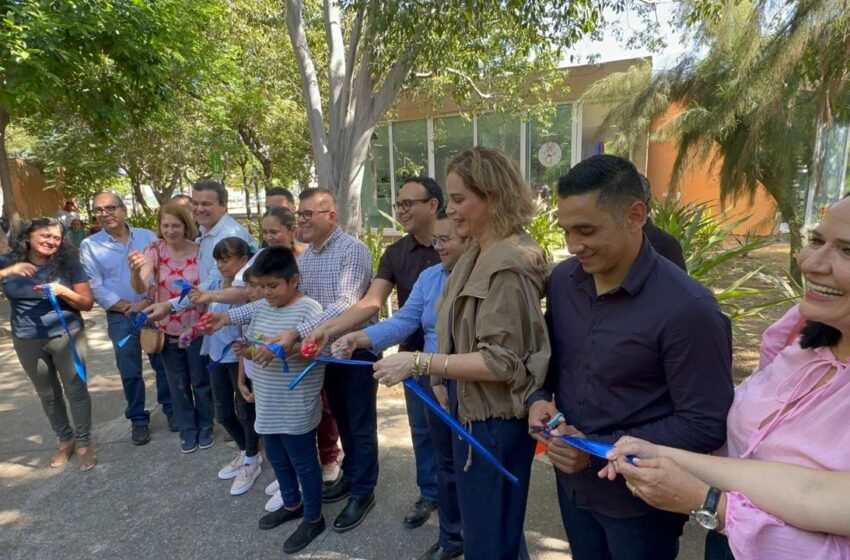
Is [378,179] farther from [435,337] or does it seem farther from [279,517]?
[435,337]

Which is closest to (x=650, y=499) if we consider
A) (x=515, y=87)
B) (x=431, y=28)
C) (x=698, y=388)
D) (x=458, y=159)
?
(x=698, y=388)

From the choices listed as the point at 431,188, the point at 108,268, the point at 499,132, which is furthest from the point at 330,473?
the point at 499,132

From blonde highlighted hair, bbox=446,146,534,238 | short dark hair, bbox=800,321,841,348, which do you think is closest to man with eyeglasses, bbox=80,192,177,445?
blonde highlighted hair, bbox=446,146,534,238

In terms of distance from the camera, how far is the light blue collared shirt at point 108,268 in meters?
3.77

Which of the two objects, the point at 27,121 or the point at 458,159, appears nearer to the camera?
the point at 458,159

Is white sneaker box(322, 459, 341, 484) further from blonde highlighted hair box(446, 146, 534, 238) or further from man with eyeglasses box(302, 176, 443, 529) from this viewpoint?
blonde highlighted hair box(446, 146, 534, 238)

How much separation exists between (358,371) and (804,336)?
7.10ft

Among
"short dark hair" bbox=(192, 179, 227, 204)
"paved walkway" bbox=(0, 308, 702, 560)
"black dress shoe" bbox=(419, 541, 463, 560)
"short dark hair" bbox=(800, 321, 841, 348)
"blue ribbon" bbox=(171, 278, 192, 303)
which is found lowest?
"paved walkway" bbox=(0, 308, 702, 560)

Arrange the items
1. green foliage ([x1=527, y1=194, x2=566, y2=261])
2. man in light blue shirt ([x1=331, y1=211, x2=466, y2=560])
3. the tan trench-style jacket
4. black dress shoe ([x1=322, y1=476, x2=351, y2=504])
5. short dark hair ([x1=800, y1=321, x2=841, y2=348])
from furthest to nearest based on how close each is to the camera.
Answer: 1. green foliage ([x1=527, y1=194, x2=566, y2=261])
2. black dress shoe ([x1=322, y1=476, x2=351, y2=504])
3. man in light blue shirt ([x1=331, y1=211, x2=466, y2=560])
4. the tan trench-style jacket
5. short dark hair ([x1=800, y1=321, x2=841, y2=348])

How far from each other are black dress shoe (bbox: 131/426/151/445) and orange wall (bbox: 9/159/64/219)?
2416 centimetres

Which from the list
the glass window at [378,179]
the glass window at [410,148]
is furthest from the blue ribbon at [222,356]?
the glass window at [378,179]

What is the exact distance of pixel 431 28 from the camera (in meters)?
5.64

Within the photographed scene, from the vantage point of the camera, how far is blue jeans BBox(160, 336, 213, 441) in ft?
12.2

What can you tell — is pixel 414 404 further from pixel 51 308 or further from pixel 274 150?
pixel 274 150
